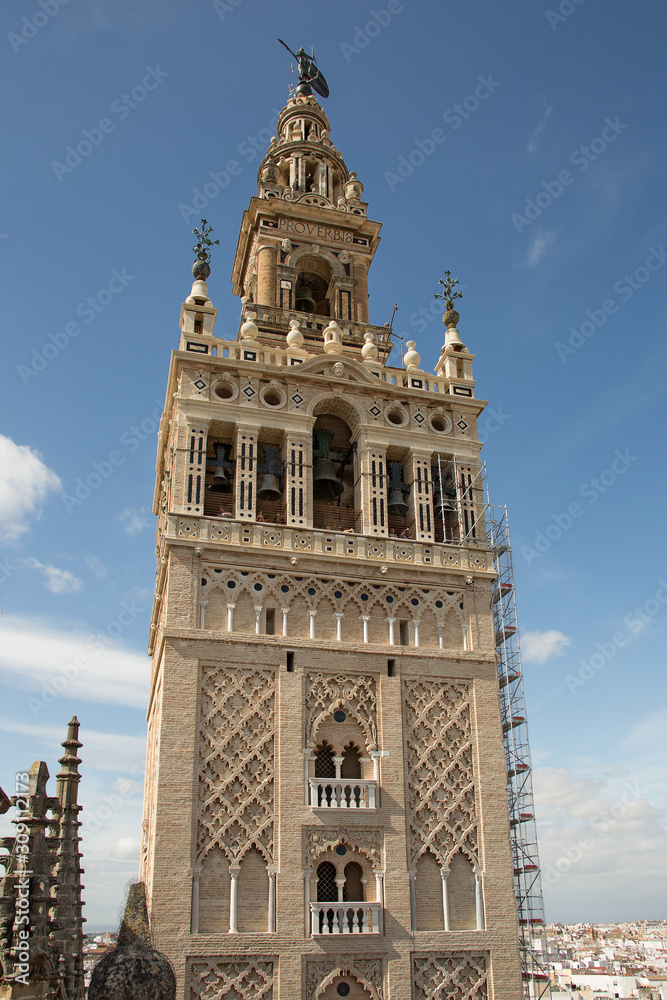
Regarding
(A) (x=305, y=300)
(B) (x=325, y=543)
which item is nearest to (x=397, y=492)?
(B) (x=325, y=543)

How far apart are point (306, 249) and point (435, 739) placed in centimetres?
1595

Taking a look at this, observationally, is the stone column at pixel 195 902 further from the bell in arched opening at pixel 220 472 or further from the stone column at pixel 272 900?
the bell in arched opening at pixel 220 472

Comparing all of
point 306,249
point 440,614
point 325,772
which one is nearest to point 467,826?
point 325,772

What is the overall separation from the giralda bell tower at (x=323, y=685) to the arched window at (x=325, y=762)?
4 cm

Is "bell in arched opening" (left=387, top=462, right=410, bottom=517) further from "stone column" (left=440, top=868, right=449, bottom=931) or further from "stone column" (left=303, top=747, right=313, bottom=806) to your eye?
"stone column" (left=440, top=868, right=449, bottom=931)

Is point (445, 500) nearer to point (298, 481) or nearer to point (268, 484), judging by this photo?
point (298, 481)

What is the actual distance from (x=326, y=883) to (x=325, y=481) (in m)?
9.73

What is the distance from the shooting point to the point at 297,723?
18.8m

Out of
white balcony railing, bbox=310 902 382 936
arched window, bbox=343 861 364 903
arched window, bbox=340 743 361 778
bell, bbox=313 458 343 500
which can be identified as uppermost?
bell, bbox=313 458 343 500

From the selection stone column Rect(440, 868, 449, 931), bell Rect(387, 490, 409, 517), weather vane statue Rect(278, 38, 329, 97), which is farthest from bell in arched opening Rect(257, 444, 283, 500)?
weather vane statue Rect(278, 38, 329, 97)

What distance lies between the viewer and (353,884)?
1819 cm

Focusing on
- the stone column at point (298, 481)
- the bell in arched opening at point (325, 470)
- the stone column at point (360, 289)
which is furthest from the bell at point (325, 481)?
the stone column at point (360, 289)

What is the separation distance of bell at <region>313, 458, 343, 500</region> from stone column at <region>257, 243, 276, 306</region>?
6.25 meters

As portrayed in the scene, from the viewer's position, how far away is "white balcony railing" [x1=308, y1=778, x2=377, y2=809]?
1825cm
